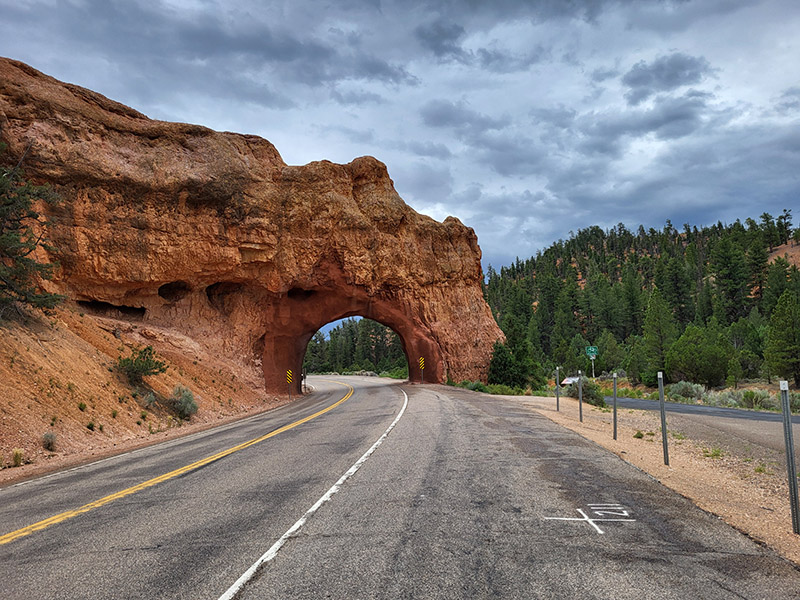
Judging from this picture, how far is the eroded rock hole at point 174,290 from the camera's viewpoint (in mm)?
29953

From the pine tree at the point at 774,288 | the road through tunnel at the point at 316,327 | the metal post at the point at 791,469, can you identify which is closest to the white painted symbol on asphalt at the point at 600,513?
the metal post at the point at 791,469

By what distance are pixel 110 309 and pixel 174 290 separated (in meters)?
4.03

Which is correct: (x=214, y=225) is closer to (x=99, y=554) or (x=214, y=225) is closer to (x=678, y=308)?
(x=99, y=554)

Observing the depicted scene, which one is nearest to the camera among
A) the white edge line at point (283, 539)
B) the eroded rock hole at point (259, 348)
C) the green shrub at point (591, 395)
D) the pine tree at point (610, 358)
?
the white edge line at point (283, 539)

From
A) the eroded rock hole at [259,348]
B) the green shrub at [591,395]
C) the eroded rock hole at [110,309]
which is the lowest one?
the green shrub at [591,395]

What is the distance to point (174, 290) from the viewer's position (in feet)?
99.9

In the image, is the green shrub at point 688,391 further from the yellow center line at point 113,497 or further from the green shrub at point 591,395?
the yellow center line at point 113,497

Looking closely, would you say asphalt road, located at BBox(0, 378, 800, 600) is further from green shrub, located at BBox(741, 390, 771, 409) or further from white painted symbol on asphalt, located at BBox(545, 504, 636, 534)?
green shrub, located at BBox(741, 390, 771, 409)

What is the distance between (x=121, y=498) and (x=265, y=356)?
29.3 meters

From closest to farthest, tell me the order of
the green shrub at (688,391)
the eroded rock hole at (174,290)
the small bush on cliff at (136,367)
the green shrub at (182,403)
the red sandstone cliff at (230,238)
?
the small bush on cliff at (136,367)
the green shrub at (182,403)
the red sandstone cliff at (230,238)
the eroded rock hole at (174,290)
the green shrub at (688,391)

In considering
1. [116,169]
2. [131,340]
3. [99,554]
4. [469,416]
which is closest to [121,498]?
[99,554]

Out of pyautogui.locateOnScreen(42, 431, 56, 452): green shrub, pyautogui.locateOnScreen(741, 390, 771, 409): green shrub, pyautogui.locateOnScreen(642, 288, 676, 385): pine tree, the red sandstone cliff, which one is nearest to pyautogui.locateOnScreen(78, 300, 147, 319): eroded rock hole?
the red sandstone cliff

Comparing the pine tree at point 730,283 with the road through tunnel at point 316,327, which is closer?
the road through tunnel at point 316,327

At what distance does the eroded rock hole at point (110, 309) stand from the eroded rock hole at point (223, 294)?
4.98 m
